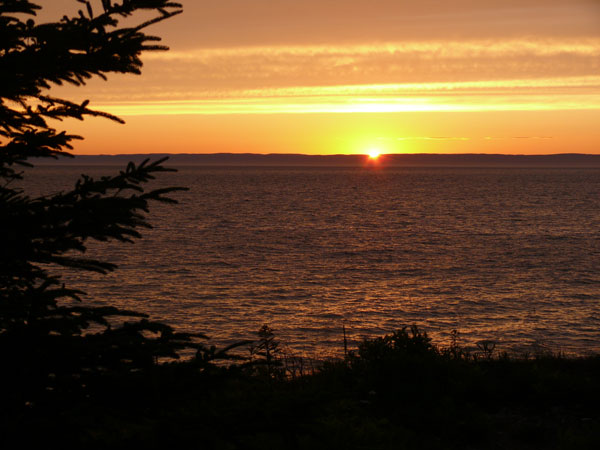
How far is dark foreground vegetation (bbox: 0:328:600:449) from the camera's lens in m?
3.84

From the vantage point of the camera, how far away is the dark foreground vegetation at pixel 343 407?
151 inches

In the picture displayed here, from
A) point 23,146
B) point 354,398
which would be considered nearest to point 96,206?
point 23,146

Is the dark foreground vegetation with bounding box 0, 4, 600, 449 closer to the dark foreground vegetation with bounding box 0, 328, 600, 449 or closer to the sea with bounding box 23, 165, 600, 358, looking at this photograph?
the dark foreground vegetation with bounding box 0, 328, 600, 449

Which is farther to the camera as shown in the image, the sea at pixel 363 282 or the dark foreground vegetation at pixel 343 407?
the sea at pixel 363 282

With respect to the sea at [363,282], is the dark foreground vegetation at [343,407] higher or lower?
higher

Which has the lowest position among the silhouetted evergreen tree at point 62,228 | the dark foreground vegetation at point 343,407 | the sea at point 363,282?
the sea at point 363,282

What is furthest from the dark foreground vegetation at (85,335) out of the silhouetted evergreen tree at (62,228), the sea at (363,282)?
the sea at (363,282)

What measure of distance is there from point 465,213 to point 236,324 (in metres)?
64.0

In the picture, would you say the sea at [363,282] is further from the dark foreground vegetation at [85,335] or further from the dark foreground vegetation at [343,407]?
the dark foreground vegetation at [85,335]

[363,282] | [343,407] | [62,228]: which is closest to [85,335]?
[62,228]

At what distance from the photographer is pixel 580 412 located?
8648 mm

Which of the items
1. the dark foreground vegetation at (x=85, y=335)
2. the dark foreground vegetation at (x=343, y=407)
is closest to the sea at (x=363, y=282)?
the dark foreground vegetation at (x=343, y=407)

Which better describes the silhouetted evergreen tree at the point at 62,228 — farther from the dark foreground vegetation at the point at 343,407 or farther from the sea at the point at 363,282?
the sea at the point at 363,282

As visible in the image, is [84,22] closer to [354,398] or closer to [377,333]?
[354,398]
